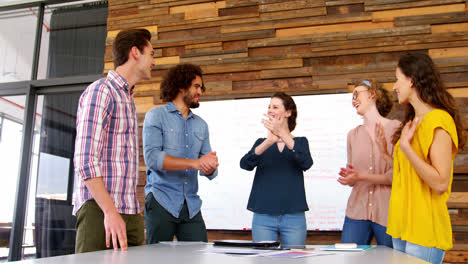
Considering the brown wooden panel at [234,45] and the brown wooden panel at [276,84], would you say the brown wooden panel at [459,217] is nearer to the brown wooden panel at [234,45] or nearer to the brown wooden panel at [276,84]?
the brown wooden panel at [276,84]

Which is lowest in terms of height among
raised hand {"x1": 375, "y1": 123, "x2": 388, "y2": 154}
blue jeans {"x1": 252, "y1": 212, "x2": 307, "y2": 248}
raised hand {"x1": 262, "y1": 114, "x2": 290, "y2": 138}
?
blue jeans {"x1": 252, "y1": 212, "x2": 307, "y2": 248}

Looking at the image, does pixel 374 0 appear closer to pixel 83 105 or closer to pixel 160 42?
pixel 160 42

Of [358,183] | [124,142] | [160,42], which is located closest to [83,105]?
[124,142]

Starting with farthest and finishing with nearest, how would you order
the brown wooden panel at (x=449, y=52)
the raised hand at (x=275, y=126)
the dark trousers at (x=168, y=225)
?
the brown wooden panel at (x=449, y=52) < the raised hand at (x=275, y=126) < the dark trousers at (x=168, y=225)

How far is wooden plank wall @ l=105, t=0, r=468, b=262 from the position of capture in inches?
121

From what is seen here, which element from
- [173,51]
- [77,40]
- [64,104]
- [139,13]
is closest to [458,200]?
[173,51]

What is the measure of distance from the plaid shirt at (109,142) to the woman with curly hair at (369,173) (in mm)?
1013

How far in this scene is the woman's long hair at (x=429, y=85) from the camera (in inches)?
61.6

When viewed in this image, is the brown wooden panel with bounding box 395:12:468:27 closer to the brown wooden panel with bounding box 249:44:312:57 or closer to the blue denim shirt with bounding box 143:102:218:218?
the brown wooden panel with bounding box 249:44:312:57

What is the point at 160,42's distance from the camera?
148 inches

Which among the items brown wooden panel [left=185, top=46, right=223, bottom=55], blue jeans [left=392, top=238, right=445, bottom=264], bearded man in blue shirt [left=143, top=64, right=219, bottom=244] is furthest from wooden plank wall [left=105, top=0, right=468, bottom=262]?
blue jeans [left=392, top=238, right=445, bottom=264]

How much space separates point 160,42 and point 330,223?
2.19 metres

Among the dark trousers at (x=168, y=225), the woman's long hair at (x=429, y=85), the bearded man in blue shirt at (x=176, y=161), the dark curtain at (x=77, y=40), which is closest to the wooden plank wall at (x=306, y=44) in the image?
the dark curtain at (x=77, y=40)

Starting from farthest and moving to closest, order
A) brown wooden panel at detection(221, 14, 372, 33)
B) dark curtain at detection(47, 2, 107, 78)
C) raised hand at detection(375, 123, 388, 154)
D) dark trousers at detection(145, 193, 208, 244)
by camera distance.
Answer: dark curtain at detection(47, 2, 107, 78)
brown wooden panel at detection(221, 14, 372, 33)
raised hand at detection(375, 123, 388, 154)
dark trousers at detection(145, 193, 208, 244)
